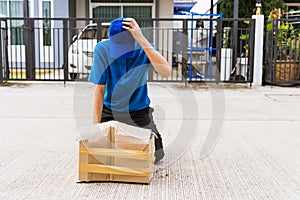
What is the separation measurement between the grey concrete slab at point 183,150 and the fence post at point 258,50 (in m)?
1.80

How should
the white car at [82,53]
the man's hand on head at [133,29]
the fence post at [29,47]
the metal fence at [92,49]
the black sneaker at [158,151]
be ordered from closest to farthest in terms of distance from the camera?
the man's hand on head at [133,29], the black sneaker at [158,151], the metal fence at [92,49], the fence post at [29,47], the white car at [82,53]

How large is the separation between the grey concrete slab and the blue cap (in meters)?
0.99

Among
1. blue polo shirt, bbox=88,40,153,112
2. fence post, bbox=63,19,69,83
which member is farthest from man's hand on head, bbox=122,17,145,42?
fence post, bbox=63,19,69,83

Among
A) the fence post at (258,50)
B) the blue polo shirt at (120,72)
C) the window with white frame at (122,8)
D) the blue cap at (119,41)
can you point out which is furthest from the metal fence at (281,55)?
the blue cap at (119,41)

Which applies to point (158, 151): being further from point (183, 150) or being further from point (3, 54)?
point (3, 54)

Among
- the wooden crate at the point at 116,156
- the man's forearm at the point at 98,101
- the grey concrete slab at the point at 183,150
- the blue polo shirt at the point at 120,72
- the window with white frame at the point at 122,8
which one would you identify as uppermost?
the window with white frame at the point at 122,8

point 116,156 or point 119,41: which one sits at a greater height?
point 119,41

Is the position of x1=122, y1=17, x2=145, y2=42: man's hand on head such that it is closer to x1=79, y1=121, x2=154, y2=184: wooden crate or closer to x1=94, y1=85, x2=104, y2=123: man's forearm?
x1=94, y1=85, x2=104, y2=123: man's forearm

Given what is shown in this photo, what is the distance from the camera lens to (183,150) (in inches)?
153

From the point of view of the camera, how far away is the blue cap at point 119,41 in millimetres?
2766

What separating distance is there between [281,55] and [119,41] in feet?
23.9

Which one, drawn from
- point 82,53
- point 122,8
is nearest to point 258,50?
point 82,53

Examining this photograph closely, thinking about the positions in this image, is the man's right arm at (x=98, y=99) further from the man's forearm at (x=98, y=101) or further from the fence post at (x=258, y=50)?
the fence post at (x=258, y=50)

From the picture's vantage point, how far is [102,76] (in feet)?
9.69
